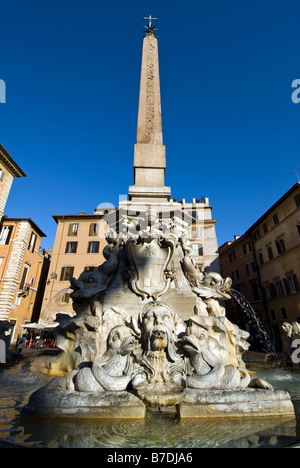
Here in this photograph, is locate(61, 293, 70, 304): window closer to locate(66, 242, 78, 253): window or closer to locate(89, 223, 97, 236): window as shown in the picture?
locate(66, 242, 78, 253): window

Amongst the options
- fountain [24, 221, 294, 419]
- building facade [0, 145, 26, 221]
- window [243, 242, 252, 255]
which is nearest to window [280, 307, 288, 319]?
window [243, 242, 252, 255]

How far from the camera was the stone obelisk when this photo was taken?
607cm

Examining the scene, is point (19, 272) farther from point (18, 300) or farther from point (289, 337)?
point (289, 337)

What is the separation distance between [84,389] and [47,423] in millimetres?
434

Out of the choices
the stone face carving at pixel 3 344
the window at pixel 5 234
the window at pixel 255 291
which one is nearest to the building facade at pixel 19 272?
the window at pixel 5 234

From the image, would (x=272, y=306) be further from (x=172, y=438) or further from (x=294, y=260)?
(x=172, y=438)

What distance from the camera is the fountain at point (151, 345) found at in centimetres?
229

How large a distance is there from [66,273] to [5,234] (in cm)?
Result: 632

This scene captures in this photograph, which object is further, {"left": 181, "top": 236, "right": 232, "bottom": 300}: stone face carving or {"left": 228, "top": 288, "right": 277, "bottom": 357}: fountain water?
{"left": 228, "top": 288, "right": 277, "bottom": 357}: fountain water

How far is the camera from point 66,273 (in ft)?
77.2

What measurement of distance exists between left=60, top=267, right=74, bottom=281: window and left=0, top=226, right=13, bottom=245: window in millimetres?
5378

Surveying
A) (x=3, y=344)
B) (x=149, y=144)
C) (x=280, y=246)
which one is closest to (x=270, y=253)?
(x=280, y=246)

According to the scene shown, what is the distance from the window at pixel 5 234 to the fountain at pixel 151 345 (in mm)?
20554
